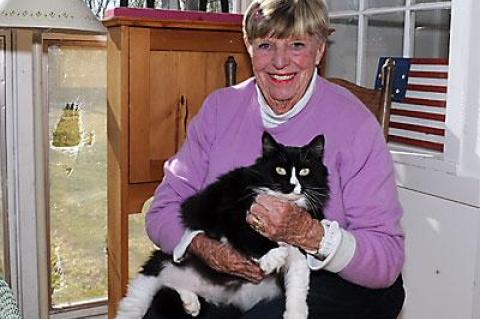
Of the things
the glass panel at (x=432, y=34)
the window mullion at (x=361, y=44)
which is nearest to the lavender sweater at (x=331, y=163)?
the glass panel at (x=432, y=34)

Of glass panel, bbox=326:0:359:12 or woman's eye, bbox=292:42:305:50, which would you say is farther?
glass panel, bbox=326:0:359:12

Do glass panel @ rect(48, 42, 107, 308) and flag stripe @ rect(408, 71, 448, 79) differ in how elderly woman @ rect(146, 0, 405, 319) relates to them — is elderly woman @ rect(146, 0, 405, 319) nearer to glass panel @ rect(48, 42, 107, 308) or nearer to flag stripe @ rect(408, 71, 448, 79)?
flag stripe @ rect(408, 71, 448, 79)

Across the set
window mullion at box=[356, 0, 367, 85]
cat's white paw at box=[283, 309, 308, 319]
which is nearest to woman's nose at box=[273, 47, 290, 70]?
cat's white paw at box=[283, 309, 308, 319]

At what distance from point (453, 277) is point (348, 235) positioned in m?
0.52

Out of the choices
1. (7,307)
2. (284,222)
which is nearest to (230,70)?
(284,222)

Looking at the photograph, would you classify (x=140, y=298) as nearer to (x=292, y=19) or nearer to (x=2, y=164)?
(x=292, y=19)

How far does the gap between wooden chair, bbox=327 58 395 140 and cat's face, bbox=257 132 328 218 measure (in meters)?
0.54

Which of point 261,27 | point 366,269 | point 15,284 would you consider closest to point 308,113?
point 261,27

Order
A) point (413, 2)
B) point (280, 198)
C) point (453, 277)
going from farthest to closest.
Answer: point (413, 2) → point (453, 277) → point (280, 198)

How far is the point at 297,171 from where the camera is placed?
151 cm

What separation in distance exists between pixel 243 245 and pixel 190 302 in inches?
7.5

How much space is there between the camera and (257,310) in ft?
5.22

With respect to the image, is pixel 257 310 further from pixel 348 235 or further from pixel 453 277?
pixel 453 277

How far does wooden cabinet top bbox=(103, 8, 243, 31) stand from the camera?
7.00ft
